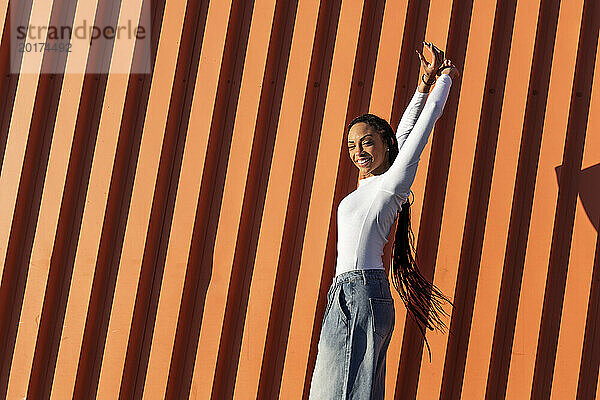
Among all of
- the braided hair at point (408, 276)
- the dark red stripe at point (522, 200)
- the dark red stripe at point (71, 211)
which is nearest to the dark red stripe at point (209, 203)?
the dark red stripe at point (71, 211)

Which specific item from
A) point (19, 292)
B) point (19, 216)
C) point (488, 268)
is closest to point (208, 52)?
point (19, 216)

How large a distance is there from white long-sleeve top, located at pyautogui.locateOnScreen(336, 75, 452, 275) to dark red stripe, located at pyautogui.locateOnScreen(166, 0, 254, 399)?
3.56 feet

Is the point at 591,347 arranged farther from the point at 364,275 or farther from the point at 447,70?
the point at 447,70

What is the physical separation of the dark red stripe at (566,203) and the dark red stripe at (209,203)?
182cm

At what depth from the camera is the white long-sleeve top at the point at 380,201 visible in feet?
8.59

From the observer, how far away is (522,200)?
3.44 m

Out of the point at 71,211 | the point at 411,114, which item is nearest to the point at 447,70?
the point at 411,114

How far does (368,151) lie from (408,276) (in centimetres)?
67

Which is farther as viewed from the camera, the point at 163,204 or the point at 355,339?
the point at 163,204

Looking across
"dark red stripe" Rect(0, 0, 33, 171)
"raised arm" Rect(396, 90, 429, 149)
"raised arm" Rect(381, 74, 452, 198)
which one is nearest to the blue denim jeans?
"raised arm" Rect(381, 74, 452, 198)

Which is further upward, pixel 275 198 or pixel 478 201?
pixel 478 201

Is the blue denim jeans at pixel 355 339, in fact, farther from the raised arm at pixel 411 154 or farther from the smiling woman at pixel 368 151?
the smiling woman at pixel 368 151

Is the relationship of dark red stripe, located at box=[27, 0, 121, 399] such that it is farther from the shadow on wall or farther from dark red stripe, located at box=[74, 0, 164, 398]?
the shadow on wall

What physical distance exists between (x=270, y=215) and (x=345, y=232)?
86cm
